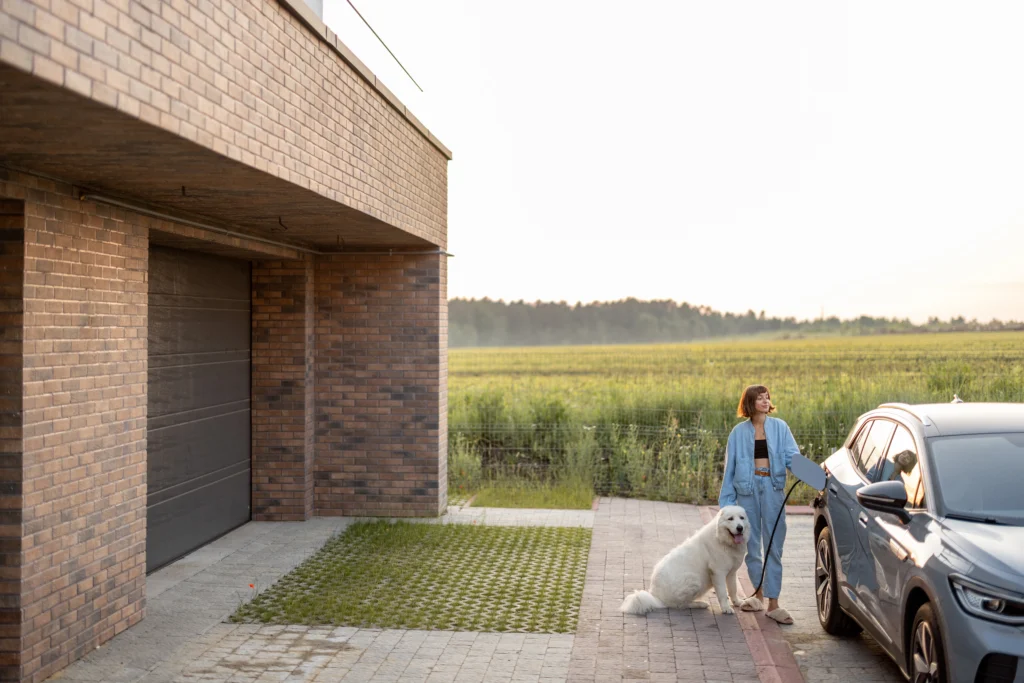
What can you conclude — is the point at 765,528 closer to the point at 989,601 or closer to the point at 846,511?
the point at 846,511

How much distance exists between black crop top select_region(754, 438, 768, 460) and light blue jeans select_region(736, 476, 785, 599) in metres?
0.17

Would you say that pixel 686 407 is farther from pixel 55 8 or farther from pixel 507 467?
pixel 55 8

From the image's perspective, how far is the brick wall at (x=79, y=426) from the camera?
6047 mm

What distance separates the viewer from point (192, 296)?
32.3 ft

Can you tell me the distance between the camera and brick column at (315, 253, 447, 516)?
465 inches

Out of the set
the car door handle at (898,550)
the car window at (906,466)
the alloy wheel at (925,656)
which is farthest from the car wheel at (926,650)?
the car window at (906,466)

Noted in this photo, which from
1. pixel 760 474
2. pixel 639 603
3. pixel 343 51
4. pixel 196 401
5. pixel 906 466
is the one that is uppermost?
pixel 343 51

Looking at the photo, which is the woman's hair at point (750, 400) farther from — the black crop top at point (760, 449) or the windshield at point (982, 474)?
the windshield at point (982, 474)

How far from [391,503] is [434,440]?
3.08 feet

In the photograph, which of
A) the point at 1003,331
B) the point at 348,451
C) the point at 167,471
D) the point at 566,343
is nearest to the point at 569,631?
the point at 167,471

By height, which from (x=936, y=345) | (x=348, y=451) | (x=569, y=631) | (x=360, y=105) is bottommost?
(x=569, y=631)

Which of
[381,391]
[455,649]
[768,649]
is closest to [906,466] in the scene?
[768,649]

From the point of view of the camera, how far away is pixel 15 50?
359cm

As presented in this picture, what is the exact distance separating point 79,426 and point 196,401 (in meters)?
3.41
